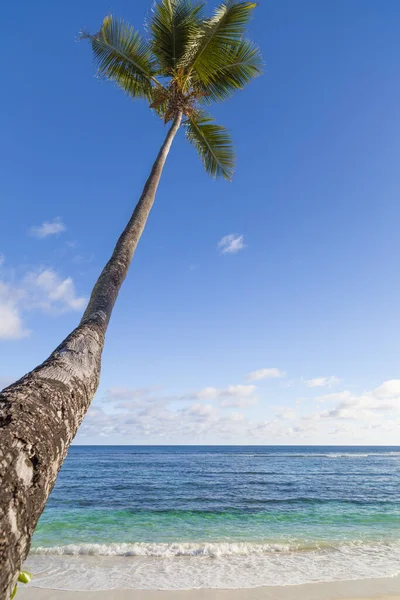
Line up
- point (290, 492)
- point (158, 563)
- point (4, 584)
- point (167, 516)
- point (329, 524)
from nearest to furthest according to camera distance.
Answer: point (4, 584), point (158, 563), point (329, 524), point (167, 516), point (290, 492)

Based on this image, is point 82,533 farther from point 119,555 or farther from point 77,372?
point 77,372

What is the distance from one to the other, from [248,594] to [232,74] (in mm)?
11096

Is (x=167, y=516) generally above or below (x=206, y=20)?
below

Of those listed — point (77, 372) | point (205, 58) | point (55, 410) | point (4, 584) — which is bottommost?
point (4, 584)

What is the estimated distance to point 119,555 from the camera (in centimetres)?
1077

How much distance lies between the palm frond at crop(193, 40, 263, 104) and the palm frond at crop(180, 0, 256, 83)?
0.29m

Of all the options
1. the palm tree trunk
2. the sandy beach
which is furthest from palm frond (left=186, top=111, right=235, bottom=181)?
the sandy beach

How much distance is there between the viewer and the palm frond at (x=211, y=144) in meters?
8.54

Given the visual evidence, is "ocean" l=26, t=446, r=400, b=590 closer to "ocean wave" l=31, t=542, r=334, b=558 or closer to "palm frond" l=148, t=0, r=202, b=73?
"ocean wave" l=31, t=542, r=334, b=558

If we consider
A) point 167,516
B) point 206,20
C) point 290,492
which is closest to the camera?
point 206,20

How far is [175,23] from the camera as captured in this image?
740cm

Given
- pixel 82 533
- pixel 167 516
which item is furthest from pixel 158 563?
pixel 167 516

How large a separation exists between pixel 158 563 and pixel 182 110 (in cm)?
1123

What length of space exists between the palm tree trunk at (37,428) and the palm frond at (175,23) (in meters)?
6.77
